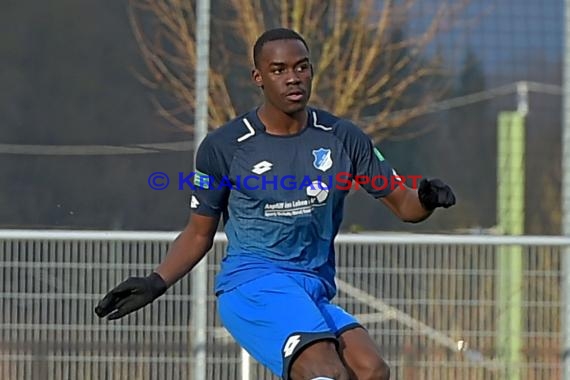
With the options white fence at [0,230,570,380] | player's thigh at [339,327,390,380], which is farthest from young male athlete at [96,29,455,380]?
white fence at [0,230,570,380]

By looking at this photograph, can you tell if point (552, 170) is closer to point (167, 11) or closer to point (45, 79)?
point (167, 11)

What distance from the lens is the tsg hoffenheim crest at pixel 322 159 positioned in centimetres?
485

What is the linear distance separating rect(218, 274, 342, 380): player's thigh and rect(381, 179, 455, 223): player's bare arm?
57cm

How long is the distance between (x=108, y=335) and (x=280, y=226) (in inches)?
87.0

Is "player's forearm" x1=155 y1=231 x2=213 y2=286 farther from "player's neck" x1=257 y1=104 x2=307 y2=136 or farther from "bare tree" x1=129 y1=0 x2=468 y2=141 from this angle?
"bare tree" x1=129 y1=0 x2=468 y2=141

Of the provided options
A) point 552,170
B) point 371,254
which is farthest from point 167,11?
point 552,170

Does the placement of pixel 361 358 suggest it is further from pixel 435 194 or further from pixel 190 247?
pixel 190 247

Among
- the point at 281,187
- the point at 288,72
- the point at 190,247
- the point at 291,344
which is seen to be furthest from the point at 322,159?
the point at 291,344

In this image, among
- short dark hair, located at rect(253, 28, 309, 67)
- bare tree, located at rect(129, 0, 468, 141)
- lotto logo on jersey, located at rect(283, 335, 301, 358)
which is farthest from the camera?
bare tree, located at rect(129, 0, 468, 141)

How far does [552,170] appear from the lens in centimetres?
797

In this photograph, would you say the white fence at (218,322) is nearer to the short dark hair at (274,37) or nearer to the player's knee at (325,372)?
the short dark hair at (274,37)

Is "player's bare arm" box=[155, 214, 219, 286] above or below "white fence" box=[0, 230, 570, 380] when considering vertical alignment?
above

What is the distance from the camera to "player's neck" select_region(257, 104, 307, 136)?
4.86 meters

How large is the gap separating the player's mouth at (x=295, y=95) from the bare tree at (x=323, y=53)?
8.39ft
